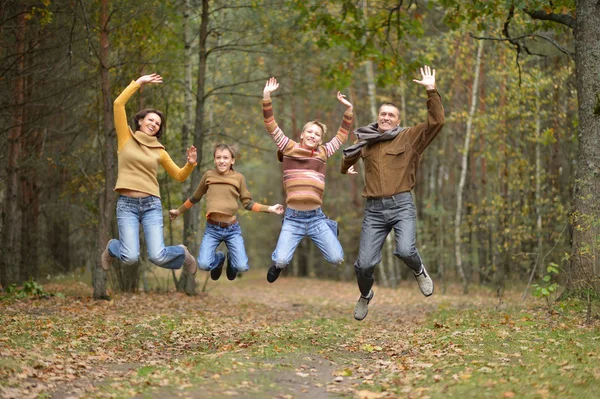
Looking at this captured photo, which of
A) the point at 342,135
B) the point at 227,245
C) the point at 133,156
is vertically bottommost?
the point at 227,245

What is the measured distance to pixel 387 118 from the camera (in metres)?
9.23

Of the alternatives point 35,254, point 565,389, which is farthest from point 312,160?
point 35,254

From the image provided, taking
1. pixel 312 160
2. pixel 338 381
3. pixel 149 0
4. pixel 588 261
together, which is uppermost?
pixel 149 0

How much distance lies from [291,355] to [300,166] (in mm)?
2364

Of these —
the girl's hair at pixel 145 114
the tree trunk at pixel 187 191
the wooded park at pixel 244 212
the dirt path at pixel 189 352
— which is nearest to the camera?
the dirt path at pixel 189 352

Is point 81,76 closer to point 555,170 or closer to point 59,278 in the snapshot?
point 59,278

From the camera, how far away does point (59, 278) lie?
2178cm

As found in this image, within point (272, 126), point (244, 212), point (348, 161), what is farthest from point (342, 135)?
point (244, 212)

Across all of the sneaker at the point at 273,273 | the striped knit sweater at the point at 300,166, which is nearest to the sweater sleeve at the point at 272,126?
the striped knit sweater at the point at 300,166

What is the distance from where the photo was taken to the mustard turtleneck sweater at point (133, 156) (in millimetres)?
9164

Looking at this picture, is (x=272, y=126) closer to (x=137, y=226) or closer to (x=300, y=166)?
(x=300, y=166)

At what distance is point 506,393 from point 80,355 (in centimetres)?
467

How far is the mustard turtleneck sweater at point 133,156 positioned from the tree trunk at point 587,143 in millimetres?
6232

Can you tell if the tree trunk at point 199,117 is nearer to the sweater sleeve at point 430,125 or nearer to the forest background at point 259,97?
the forest background at point 259,97
